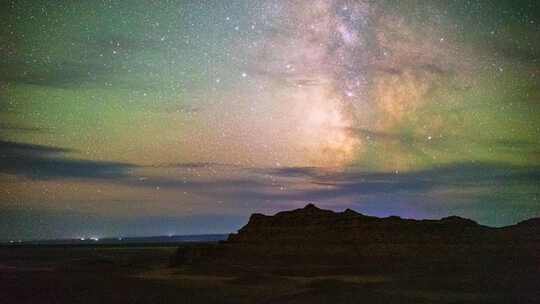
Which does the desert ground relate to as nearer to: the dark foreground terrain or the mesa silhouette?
the dark foreground terrain

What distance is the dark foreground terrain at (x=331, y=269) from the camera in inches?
1499

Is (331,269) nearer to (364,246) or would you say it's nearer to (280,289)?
(364,246)

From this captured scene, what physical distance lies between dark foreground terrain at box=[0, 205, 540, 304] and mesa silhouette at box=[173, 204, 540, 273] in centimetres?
13

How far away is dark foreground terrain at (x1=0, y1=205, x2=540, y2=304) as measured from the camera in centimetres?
3806

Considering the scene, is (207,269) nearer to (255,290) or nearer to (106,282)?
(106,282)

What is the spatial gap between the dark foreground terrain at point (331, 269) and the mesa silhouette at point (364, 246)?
13 centimetres

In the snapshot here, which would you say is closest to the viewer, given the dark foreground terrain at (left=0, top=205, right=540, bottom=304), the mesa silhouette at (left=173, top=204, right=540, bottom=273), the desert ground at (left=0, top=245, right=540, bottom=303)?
the desert ground at (left=0, top=245, right=540, bottom=303)

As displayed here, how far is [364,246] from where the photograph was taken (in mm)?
66750

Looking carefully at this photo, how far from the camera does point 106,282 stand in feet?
165

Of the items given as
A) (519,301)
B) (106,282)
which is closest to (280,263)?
(106,282)

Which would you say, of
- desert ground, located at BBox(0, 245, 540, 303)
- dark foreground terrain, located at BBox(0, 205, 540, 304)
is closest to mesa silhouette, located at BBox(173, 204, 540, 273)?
dark foreground terrain, located at BBox(0, 205, 540, 304)

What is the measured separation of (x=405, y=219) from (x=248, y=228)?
22.5 m

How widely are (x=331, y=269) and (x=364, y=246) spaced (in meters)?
9.75

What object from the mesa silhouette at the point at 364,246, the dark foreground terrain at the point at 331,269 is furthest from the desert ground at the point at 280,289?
the mesa silhouette at the point at 364,246
